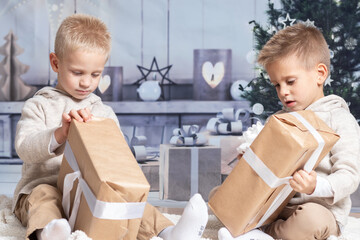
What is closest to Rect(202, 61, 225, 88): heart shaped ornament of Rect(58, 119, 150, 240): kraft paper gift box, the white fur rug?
the white fur rug

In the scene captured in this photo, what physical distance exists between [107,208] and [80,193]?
0.14 meters

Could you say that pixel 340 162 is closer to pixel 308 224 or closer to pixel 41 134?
pixel 308 224

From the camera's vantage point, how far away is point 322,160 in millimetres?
1424

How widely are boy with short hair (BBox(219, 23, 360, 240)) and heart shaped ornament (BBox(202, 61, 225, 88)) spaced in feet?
3.73

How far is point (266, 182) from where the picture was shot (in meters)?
1.22

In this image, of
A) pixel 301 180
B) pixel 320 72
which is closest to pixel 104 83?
pixel 320 72

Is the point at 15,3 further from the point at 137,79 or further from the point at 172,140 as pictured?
the point at 172,140

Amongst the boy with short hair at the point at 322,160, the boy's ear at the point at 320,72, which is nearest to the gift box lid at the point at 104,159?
the boy with short hair at the point at 322,160

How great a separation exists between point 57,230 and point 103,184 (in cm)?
18

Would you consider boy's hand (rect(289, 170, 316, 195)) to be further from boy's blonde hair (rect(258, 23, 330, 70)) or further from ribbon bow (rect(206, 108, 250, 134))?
ribbon bow (rect(206, 108, 250, 134))

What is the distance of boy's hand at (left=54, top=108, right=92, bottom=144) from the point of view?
1.25 metres

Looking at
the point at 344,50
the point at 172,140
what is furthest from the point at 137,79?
the point at 344,50

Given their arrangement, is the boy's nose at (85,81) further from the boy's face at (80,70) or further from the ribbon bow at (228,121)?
the ribbon bow at (228,121)

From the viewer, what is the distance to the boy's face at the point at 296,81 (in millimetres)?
1471
